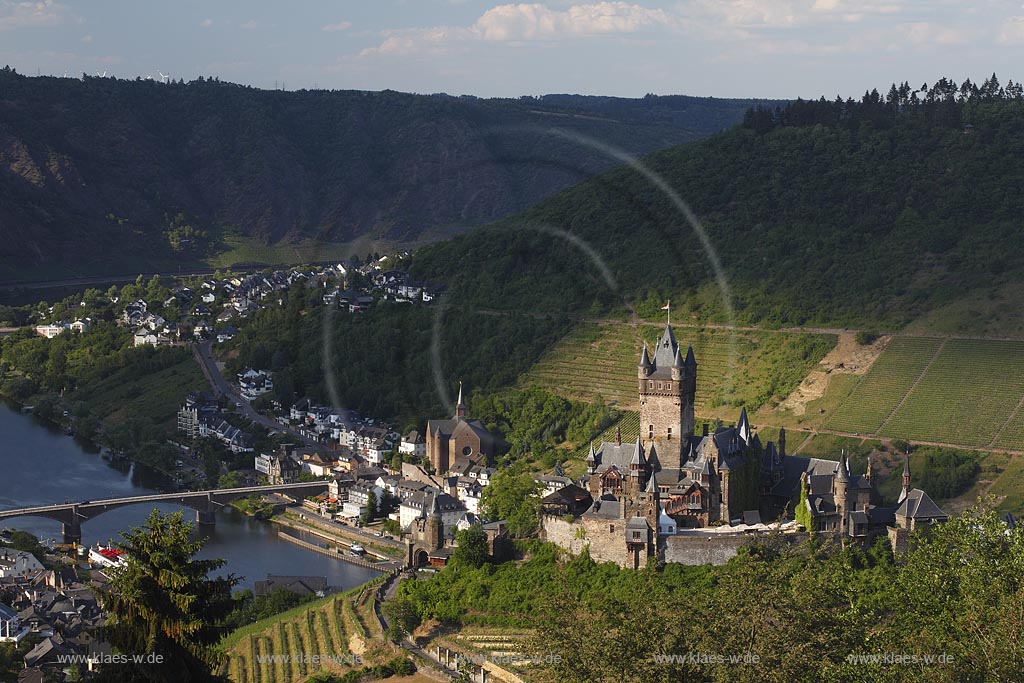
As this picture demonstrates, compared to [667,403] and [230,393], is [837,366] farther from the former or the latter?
[230,393]

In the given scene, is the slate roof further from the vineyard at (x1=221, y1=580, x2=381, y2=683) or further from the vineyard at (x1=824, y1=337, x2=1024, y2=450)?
the vineyard at (x1=221, y1=580, x2=381, y2=683)

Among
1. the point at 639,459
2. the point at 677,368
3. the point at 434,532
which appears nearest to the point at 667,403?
the point at 677,368

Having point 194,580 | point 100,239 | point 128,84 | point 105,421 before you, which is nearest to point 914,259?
point 105,421

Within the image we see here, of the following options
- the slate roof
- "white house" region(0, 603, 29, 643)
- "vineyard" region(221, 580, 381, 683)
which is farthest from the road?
the slate roof

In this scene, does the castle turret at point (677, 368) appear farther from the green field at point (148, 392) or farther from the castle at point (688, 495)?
the green field at point (148, 392)

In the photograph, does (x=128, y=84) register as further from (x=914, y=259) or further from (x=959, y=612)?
(x=959, y=612)
